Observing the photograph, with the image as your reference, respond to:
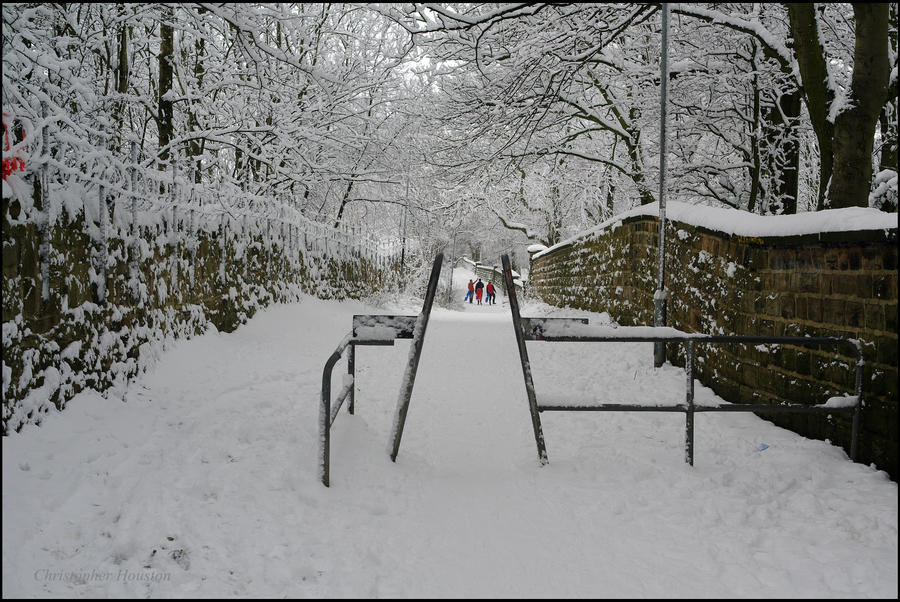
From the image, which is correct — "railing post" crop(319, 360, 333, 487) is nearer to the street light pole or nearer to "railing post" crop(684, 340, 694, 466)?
"railing post" crop(684, 340, 694, 466)

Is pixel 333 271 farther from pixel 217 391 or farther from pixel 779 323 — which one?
pixel 779 323

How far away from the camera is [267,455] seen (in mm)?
3863

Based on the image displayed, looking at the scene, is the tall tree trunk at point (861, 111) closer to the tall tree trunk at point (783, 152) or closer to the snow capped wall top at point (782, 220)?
the snow capped wall top at point (782, 220)

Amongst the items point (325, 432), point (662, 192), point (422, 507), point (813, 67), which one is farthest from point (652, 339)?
point (813, 67)

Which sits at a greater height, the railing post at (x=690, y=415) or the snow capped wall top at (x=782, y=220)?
the snow capped wall top at (x=782, y=220)

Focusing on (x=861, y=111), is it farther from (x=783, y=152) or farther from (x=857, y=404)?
(x=783, y=152)

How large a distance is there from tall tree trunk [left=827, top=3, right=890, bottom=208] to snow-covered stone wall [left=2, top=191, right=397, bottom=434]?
22.4ft

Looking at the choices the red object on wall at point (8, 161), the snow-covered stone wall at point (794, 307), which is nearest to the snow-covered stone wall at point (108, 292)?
the red object on wall at point (8, 161)

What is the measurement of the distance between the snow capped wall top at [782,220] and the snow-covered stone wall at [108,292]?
5384 millimetres

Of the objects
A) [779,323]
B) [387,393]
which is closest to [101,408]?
[387,393]

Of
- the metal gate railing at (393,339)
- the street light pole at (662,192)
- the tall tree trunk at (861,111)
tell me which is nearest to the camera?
the metal gate railing at (393,339)

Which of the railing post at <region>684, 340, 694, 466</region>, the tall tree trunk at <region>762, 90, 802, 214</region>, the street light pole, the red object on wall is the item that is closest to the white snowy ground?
the railing post at <region>684, 340, 694, 466</region>

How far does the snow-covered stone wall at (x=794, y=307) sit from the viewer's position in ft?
12.1

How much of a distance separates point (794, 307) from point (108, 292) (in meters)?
5.50
